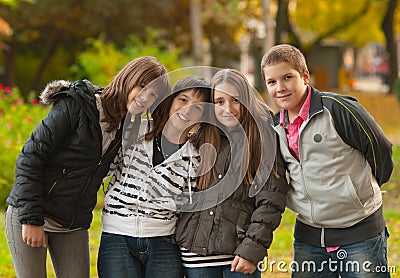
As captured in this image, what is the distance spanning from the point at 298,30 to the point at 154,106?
26.4 metres

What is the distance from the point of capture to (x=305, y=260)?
345cm

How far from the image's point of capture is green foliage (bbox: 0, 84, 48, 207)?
876 centimetres

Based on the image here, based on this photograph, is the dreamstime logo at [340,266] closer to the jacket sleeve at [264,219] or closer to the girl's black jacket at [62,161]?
the jacket sleeve at [264,219]

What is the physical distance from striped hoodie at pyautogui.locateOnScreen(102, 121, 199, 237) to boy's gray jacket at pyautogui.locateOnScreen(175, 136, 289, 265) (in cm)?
12

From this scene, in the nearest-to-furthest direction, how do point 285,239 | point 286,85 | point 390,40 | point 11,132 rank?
1. point 286,85
2. point 285,239
3. point 11,132
4. point 390,40

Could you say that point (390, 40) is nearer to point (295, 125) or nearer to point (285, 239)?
point (285, 239)

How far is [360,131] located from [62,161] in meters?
1.41

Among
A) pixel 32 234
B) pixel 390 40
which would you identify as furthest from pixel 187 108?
pixel 390 40

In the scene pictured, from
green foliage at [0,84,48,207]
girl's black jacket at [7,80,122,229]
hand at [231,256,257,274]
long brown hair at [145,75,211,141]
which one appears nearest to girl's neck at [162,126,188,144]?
long brown hair at [145,75,211,141]

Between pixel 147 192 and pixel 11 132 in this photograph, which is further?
pixel 11 132

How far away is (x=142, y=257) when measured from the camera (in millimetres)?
3322

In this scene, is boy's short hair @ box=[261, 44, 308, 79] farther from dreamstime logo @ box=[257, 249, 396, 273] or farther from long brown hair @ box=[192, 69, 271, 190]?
dreamstime logo @ box=[257, 249, 396, 273]

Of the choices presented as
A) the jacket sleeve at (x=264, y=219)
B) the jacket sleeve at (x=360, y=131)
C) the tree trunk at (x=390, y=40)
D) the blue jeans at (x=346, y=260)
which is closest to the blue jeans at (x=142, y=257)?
the jacket sleeve at (x=264, y=219)

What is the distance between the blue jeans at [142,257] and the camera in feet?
10.8
